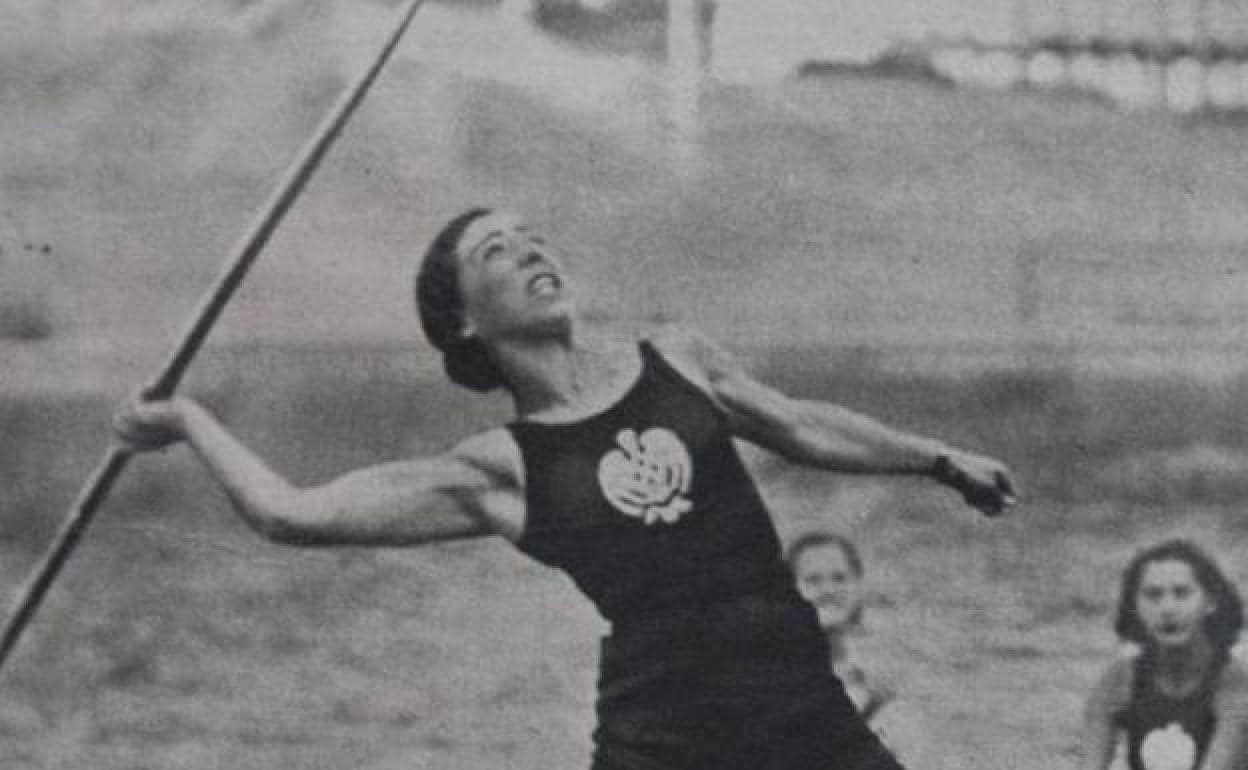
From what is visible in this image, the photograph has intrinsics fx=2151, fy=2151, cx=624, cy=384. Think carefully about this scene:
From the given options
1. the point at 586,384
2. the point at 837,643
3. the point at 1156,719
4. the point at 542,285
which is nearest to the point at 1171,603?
the point at 1156,719

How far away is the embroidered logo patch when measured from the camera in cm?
307

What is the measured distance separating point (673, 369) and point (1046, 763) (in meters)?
0.80

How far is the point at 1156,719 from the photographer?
3.16 m

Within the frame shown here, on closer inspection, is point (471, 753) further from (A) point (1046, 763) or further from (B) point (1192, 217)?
(B) point (1192, 217)

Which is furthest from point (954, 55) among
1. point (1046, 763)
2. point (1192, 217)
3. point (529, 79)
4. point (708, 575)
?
point (1046, 763)

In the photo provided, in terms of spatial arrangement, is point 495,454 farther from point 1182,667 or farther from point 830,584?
point 1182,667

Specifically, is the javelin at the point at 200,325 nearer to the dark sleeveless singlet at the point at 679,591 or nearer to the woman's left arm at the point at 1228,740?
the dark sleeveless singlet at the point at 679,591

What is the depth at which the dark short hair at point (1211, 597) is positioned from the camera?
125 inches

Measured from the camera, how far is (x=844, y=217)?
10.4 ft

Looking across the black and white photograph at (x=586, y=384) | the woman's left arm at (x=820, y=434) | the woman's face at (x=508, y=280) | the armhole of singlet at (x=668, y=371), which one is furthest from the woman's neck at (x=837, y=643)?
the woman's face at (x=508, y=280)

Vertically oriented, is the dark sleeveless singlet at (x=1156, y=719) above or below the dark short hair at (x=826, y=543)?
below

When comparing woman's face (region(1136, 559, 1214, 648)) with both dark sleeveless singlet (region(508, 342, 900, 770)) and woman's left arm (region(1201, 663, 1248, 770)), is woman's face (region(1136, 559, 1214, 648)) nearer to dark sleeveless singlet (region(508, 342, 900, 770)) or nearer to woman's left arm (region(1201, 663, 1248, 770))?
woman's left arm (region(1201, 663, 1248, 770))

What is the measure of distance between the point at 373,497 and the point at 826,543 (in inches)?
26.1

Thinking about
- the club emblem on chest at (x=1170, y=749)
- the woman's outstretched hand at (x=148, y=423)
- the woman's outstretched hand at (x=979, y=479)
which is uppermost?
→ the woman's outstretched hand at (x=979, y=479)
